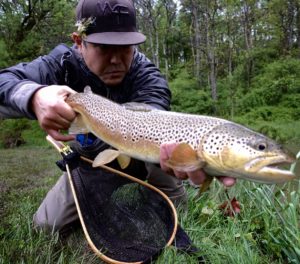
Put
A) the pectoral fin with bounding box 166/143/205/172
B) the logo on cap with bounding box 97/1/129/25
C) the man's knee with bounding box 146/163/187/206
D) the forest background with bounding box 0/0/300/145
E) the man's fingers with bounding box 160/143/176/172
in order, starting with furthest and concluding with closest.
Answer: the forest background with bounding box 0/0/300/145 → the man's knee with bounding box 146/163/187/206 → the logo on cap with bounding box 97/1/129/25 → the man's fingers with bounding box 160/143/176/172 → the pectoral fin with bounding box 166/143/205/172

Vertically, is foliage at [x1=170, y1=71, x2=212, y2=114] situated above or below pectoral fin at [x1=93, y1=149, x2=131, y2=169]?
below

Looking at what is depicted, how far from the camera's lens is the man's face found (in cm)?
336

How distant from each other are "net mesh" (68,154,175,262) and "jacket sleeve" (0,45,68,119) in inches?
28.3

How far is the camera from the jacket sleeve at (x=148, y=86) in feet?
11.9

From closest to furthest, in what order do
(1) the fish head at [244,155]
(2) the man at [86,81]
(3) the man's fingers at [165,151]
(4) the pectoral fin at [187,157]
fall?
(1) the fish head at [244,155] < (4) the pectoral fin at [187,157] < (3) the man's fingers at [165,151] < (2) the man at [86,81]

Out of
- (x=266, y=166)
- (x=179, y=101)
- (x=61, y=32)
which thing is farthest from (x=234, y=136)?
(x=179, y=101)

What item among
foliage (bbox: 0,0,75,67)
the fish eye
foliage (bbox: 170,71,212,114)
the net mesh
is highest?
the fish eye

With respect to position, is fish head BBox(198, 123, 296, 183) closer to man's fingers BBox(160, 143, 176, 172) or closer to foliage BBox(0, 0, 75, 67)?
man's fingers BBox(160, 143, 176, 172)

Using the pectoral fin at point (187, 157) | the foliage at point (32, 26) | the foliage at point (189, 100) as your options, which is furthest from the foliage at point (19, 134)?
the pectoral fin at point (187, 157)

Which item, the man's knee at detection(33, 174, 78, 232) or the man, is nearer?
the man

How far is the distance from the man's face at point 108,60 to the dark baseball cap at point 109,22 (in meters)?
0.09


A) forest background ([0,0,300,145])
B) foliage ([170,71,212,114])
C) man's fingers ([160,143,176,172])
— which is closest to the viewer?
man's fingers ([160,143,176,172])

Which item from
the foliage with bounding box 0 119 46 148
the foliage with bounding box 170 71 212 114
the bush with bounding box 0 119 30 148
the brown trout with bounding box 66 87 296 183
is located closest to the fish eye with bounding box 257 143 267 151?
the brown trout with bounding box 66 87 296 183

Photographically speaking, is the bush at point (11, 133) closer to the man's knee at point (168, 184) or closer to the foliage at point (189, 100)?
the foliage at point (189, 100)
